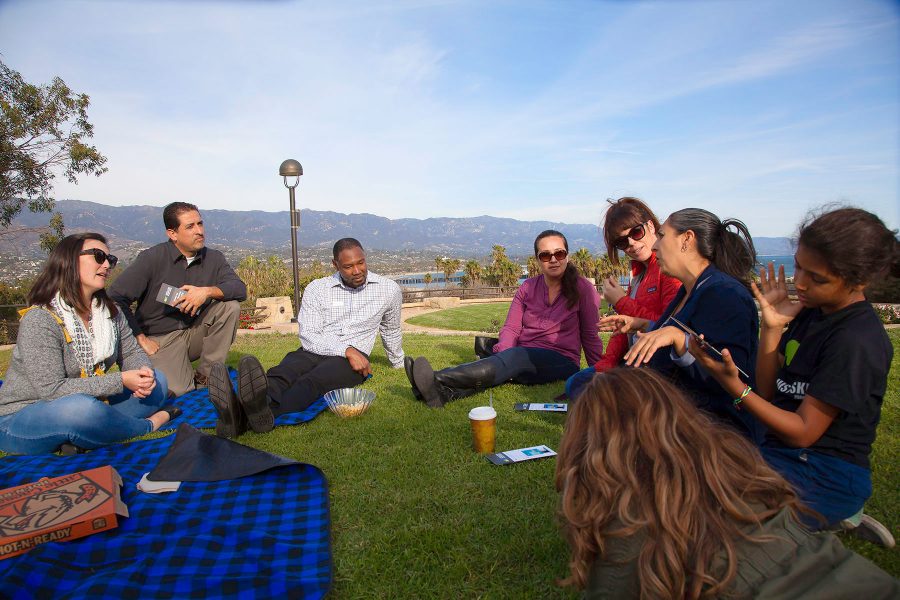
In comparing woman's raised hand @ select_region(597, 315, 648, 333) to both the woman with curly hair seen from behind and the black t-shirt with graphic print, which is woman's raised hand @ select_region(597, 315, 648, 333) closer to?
the black t-shirt with graphic print

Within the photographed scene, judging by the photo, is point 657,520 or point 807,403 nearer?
point 657,520

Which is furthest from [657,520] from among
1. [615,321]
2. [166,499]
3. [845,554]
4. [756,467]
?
[166,499]

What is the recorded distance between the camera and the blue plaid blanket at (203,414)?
4.28 metres

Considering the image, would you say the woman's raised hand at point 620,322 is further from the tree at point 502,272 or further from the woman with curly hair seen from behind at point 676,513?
the tree at point 502,272

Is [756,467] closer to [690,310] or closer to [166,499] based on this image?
[690,310]

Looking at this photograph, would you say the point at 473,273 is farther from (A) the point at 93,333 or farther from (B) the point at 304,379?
(A) the point at 93,333

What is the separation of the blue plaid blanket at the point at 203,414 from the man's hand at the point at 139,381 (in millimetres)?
505

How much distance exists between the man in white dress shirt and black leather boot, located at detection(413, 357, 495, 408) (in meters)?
0.78

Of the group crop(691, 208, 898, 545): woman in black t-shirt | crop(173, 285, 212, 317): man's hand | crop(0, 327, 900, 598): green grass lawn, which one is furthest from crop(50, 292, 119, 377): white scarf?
crop(691, 208, 898, 545): woman in black t-shirt

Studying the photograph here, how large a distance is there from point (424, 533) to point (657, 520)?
146 centimetres

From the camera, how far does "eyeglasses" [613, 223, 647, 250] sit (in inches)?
149

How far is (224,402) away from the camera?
380cm

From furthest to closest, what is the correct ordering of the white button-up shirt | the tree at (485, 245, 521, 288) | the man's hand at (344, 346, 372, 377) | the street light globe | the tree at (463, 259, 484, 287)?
the tree at (463, 259, 484, 287)
the tree at (485, 245, 521, 288)
the street light globe
the white button-up shirt
the man's hand at (344, 346, 372, 377)

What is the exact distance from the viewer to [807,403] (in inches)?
81.0
